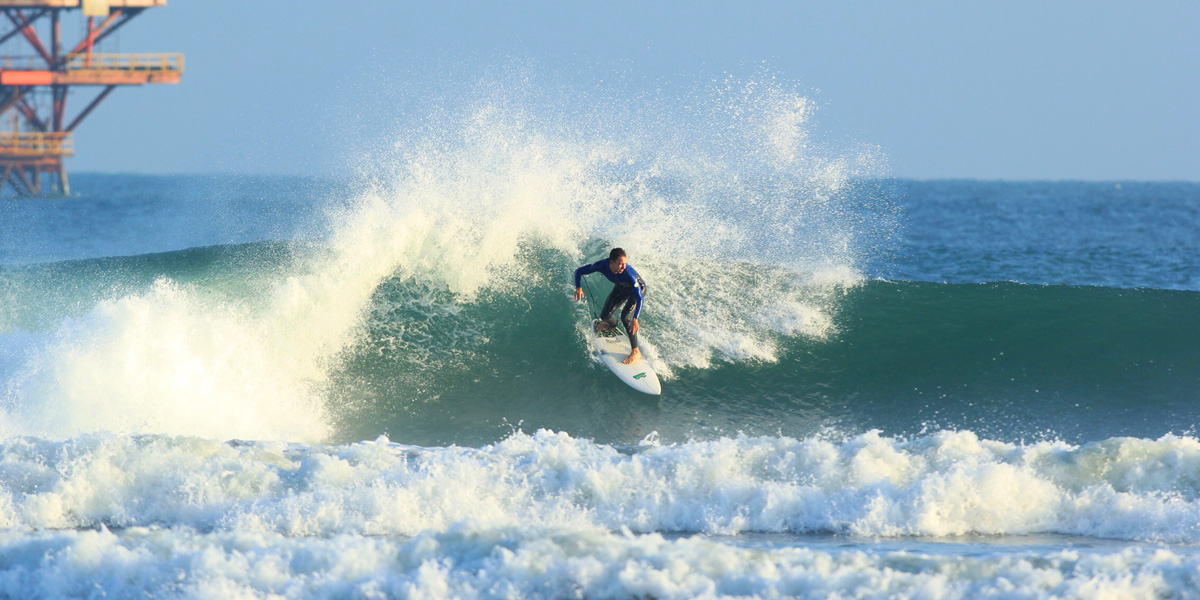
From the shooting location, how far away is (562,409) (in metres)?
8.47

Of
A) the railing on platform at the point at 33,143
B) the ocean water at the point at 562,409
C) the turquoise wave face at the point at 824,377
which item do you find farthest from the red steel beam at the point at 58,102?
the turquoise wave face at the point at 824,377

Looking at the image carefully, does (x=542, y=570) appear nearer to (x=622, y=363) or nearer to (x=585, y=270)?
(x=622, y=363)

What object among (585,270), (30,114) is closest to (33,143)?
(30,114)

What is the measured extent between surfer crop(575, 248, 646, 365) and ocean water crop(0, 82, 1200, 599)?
535 mm

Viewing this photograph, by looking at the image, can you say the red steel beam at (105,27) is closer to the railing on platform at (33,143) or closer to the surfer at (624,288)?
the railing on platform at (33,143)

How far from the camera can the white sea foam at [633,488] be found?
18.1ft

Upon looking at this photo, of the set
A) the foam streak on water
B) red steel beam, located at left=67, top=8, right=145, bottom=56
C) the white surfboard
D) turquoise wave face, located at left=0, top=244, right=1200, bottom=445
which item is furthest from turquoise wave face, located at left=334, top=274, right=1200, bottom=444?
red steel beam, located at left=67, top=8, right=145, bottom=56

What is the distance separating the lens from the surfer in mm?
8383

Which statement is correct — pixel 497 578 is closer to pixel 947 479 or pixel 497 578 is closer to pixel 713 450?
pixel 713 450

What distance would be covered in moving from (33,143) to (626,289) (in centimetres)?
4111

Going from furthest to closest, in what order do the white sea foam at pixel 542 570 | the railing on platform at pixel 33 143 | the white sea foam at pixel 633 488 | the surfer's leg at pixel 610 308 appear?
the railing on platform at pixel 33 143
the surfer's leg at pixel 610 308
the white sea foam at pixel 633 488
the white sea foam at pixel 542 570

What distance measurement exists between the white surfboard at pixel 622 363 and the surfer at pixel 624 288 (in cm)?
8

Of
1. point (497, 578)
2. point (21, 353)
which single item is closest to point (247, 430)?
point (21, 353)

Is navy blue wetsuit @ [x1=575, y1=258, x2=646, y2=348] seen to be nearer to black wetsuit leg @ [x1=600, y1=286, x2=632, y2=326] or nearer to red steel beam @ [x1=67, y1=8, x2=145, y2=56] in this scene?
black wetsuit leg @ [x1=600, y1=286, x2=632, y2=326]
